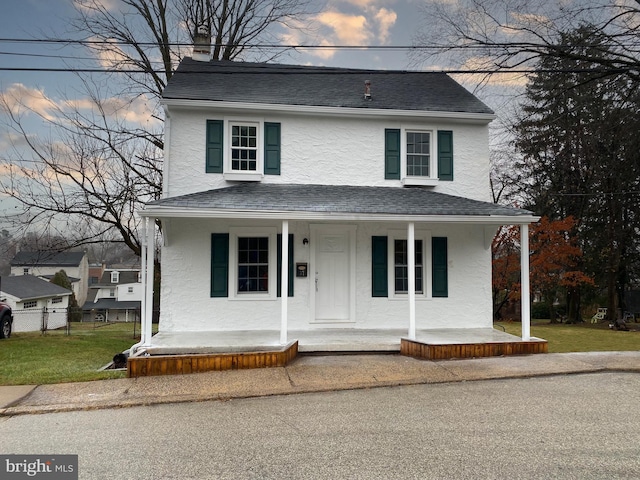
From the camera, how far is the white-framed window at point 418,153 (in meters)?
10.1

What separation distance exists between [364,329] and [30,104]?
12.7 meters

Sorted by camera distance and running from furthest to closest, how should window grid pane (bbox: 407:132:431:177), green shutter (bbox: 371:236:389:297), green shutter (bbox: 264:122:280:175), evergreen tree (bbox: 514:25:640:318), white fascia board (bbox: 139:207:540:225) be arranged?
evergreen tree (bbox: 514:25:640:318) < window grid pane (bbox: 407:132:431:177) < green shutter (bbox: 264:122:280:175) < green shutter (bbox: 371:236:389:297) < white fascia board (bbox: 139:207:540:225)

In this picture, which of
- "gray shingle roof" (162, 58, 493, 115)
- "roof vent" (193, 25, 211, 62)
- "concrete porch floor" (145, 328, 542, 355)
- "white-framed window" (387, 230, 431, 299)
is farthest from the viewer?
"roof vent" (193, 25, 211, 62)

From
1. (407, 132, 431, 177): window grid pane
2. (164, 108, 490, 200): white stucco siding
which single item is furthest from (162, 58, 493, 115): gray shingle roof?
(407, 132, 431, 177): window grid pane

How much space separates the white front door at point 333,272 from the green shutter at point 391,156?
5.88ft

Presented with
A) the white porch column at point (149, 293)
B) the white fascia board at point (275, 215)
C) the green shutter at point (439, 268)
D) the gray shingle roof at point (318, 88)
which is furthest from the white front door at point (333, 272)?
the white porch column at point (149, 293)

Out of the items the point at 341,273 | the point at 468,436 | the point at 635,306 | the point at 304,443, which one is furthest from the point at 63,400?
the point at 635,306

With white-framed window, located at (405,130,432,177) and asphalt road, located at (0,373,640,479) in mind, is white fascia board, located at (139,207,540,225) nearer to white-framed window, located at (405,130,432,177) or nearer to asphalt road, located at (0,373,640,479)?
white-framed window, located at (405,130,432,177)

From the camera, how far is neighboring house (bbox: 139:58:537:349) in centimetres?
905

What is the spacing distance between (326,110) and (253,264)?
13.2 ft

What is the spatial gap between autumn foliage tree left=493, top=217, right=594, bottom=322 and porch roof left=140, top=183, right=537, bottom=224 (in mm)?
11949

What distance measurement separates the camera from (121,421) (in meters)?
4.64

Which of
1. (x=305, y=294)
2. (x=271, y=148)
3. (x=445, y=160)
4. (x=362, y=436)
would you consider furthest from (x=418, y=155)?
(x=362, y=436)

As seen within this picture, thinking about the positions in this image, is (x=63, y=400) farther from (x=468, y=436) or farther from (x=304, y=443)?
(x=468, y=436)
